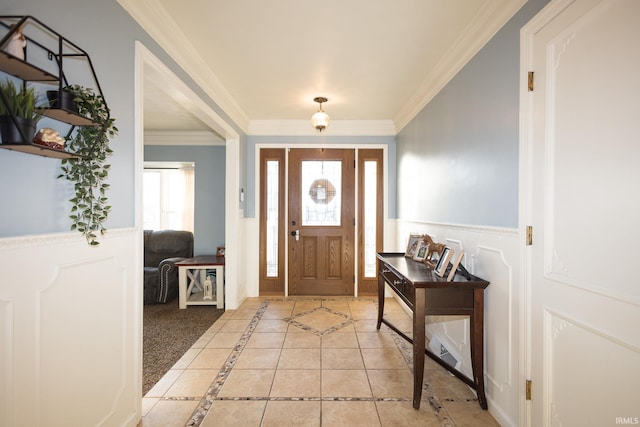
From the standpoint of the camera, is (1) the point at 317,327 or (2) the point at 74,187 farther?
(1) the point at 317,327

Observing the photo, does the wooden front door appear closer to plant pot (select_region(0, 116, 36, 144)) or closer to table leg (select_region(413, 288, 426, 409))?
table leg (select_region(413, 288, 426, 409))

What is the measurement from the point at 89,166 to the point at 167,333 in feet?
7.96

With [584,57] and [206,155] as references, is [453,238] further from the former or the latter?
[206,155]

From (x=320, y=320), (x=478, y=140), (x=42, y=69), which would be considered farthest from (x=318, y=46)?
(x=320, y=320)

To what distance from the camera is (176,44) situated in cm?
223

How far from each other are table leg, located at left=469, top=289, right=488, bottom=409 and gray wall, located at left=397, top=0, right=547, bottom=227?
52 cm

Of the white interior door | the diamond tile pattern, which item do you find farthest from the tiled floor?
the white interior door

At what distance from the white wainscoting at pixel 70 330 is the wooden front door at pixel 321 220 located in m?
2.81

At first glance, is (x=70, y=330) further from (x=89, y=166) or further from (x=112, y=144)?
(x=112, y=144)

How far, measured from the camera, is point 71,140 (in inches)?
52.4

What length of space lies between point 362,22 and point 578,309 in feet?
6.99

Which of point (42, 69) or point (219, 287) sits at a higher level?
point (42, 69)

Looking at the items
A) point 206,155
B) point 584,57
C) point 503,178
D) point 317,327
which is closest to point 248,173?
point 206,155

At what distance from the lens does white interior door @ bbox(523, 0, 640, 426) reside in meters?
1.10
